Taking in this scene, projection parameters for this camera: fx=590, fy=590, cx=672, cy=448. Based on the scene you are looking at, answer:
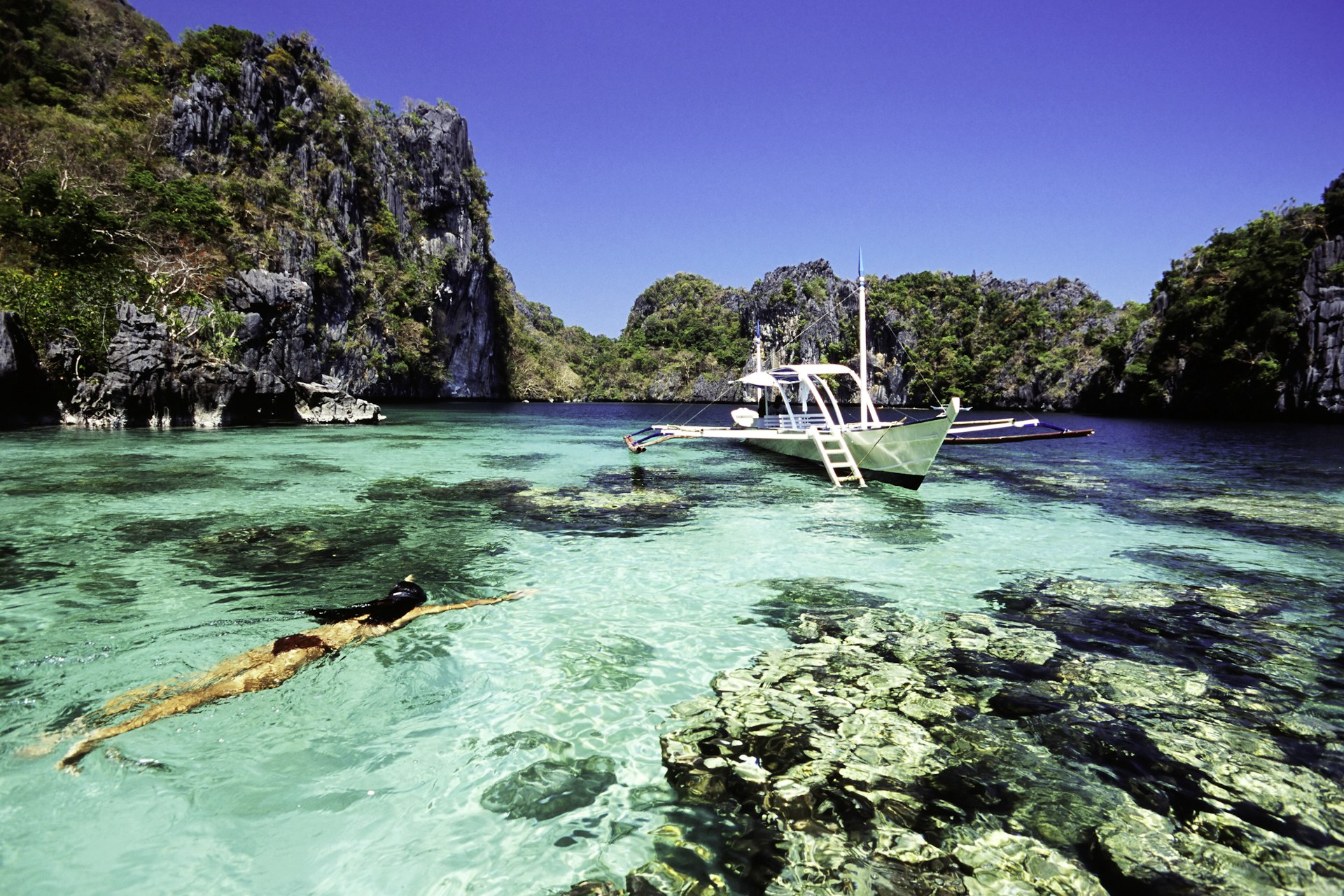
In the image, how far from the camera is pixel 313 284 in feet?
171

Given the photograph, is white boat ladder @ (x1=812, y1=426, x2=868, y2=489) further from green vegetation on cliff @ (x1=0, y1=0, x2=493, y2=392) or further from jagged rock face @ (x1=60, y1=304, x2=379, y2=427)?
green vegetation on cliff @ (x1=0, y1=0, x2=493, y2=392)

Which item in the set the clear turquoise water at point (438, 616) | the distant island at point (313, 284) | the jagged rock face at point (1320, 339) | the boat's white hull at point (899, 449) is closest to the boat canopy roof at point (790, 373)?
the boat's white hull at point (899, 449)

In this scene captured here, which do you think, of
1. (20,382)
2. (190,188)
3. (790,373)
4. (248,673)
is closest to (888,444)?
(790,373)

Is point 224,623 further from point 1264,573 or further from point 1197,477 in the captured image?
point 1197,477

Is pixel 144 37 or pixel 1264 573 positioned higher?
pixel 144 37

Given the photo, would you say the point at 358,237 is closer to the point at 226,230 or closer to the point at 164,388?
the point at 226,230

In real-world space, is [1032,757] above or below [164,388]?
below

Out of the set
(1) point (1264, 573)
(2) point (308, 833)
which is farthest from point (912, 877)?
(1) point (1264, 573)

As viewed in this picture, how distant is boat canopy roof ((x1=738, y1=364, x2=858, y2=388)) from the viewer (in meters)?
15.8

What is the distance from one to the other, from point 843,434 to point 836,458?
2.37ft

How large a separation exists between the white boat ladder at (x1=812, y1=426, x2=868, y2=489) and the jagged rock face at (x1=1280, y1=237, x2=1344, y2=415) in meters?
41.4

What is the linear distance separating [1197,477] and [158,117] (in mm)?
68480

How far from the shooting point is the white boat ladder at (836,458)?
1348cm

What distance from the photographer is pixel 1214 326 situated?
1678 inches
